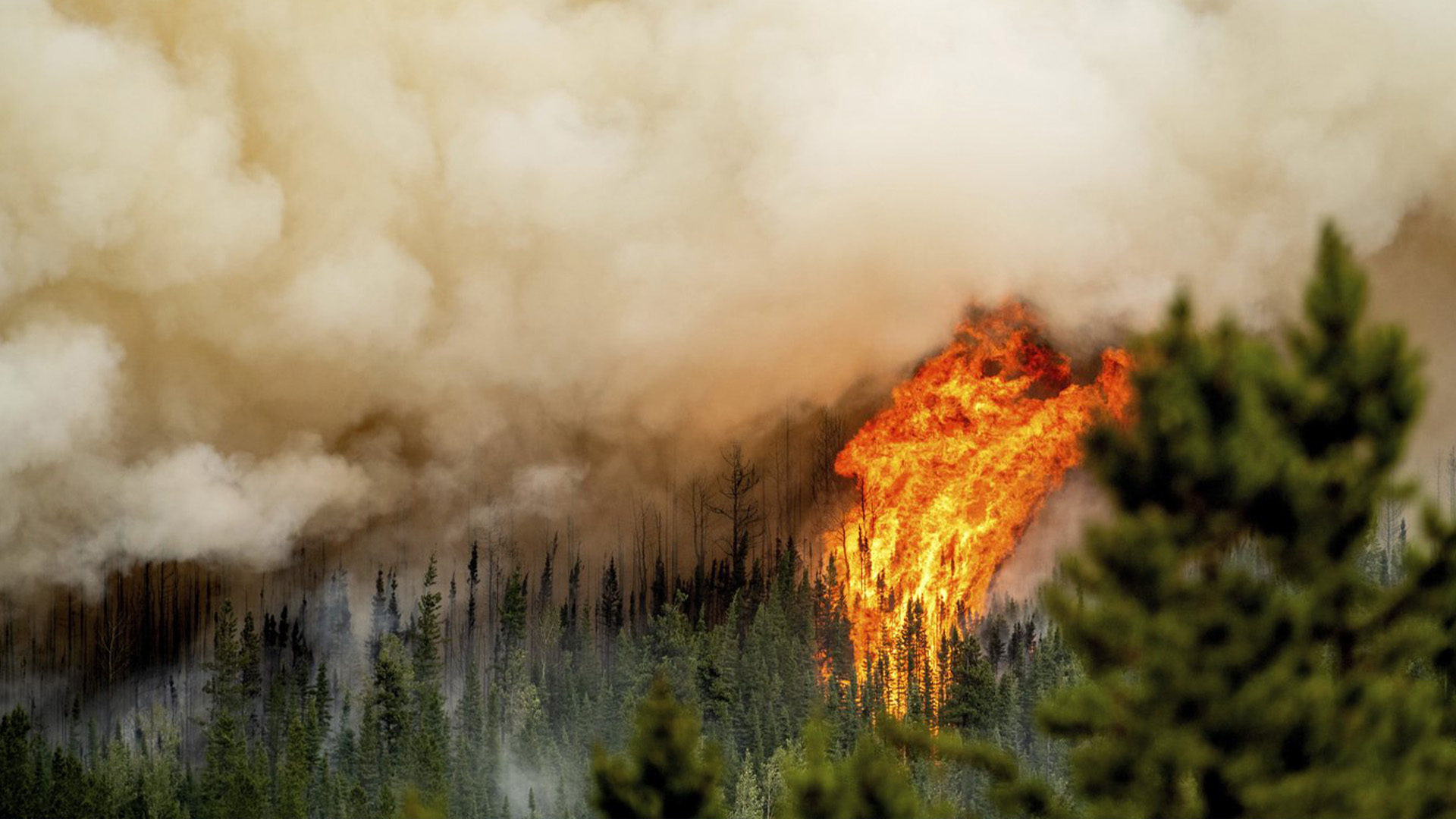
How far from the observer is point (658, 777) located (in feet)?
159

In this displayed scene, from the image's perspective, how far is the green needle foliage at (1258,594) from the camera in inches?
1417

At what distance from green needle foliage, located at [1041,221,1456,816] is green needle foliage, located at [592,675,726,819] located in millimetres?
13603

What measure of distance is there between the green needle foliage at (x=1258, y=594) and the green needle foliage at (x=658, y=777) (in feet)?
44.6

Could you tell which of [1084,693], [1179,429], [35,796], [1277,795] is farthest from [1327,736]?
[35,796]

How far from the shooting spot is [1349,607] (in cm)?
3856

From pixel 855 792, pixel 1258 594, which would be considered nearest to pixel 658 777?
pixel 855 792

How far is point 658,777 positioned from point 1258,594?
66.8 ft

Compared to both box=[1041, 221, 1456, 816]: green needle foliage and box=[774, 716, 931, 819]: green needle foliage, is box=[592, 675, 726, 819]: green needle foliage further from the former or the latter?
box=[1041, 221, 1456, 816]: green needle foliage

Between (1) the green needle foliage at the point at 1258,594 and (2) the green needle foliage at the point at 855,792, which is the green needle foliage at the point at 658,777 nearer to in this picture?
(2) the green needle foliage at the point at 855,792

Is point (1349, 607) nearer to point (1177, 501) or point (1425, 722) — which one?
point (1425, 722)

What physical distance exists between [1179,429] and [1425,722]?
10.1 meters

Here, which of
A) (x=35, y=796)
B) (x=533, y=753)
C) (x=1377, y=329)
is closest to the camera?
(x=1377, y=329)

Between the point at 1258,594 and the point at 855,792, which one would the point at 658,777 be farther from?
the point at 1258,594

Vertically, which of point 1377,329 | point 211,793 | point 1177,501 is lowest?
point 211,793
